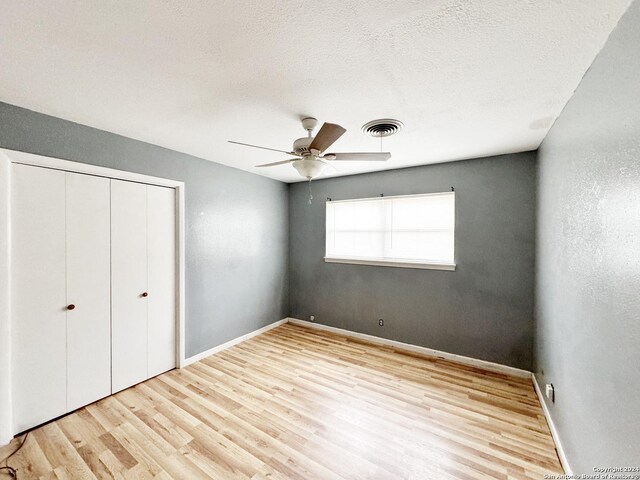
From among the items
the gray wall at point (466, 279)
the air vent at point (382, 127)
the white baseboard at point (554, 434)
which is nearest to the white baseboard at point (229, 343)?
the gray wall at point (466, 279)

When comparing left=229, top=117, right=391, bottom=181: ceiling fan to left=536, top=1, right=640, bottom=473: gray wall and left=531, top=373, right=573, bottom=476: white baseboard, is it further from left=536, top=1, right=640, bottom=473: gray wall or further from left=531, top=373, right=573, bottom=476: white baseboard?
left=531, top=373, right=573, bottom=476: white baseboard

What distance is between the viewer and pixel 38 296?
2145 mm

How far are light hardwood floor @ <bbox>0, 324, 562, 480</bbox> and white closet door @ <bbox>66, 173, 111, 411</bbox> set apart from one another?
0.26 metres

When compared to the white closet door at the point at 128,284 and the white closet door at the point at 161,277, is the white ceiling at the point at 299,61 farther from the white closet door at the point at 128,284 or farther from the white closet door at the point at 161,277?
the white closet door at the point at 161,277

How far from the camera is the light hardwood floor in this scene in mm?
1776

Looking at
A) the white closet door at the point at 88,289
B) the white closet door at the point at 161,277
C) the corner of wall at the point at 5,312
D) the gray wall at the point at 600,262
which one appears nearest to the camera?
the gray wall at the point at 600,262

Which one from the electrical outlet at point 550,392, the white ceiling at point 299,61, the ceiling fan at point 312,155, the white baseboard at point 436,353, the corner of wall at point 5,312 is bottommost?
the white baseboard at point 436,353

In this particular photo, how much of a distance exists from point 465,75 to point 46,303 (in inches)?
140

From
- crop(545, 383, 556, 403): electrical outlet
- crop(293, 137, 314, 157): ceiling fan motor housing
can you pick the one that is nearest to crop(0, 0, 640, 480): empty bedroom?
crop(293, 137, 314, 157): ceiling fan motor housing

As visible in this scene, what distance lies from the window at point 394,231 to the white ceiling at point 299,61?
1.31 meters

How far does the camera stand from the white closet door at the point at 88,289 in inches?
91.9

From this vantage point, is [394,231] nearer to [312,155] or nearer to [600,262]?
[312,155]

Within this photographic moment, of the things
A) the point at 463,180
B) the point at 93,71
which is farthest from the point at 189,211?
the point at 463,180

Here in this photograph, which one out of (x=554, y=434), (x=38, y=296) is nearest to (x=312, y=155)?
(x=38, y=296)
